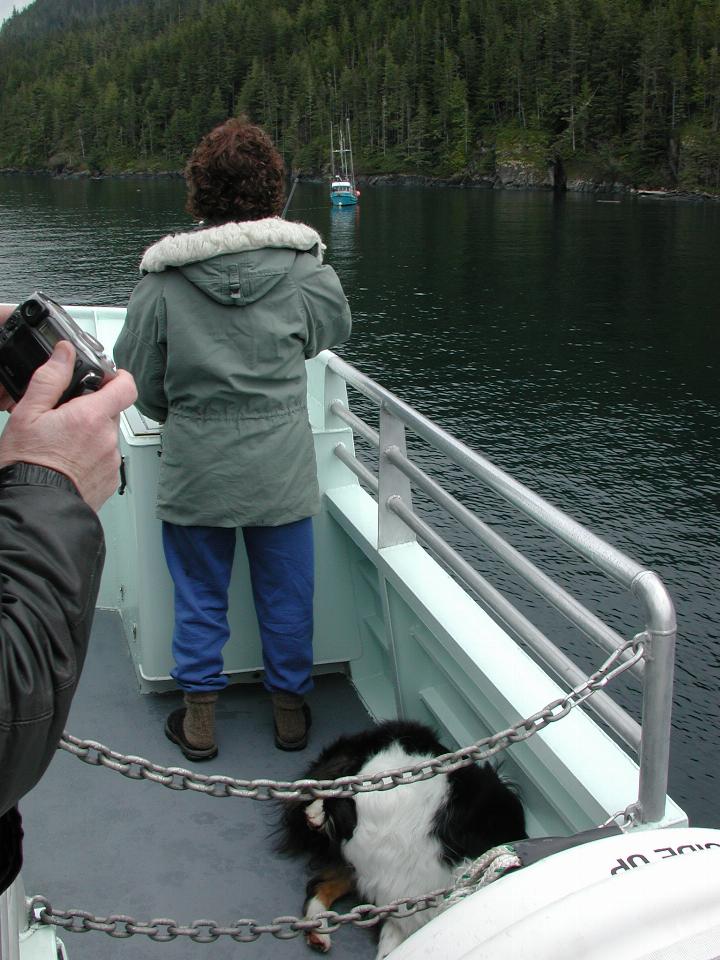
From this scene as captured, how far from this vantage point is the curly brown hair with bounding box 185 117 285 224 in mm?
2648

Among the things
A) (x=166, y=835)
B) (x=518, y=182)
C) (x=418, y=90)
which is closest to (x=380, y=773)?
(x=166, y=835)

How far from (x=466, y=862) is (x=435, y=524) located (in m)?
11.8

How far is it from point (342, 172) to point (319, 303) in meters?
95.0

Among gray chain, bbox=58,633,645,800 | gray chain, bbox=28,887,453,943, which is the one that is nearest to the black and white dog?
gray chain, bbox=28,887,453,943

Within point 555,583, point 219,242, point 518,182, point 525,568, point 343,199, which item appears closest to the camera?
point 525,568

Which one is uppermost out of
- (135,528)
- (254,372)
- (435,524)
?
(254,372)

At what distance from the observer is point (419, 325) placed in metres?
27.6

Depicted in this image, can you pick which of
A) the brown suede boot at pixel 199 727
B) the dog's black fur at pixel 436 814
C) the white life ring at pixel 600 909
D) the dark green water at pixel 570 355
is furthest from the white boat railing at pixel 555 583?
the dark green water at pixel 570 355

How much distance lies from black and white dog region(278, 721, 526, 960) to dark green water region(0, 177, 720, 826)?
6.88m

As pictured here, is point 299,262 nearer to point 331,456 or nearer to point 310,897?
point 331,456

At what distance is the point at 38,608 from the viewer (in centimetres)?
92

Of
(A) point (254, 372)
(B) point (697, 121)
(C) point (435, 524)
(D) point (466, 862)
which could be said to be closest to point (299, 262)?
(A) point (254, 372)

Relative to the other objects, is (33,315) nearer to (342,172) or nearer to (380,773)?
(380,773)

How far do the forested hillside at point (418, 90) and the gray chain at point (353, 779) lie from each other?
7371 cm
